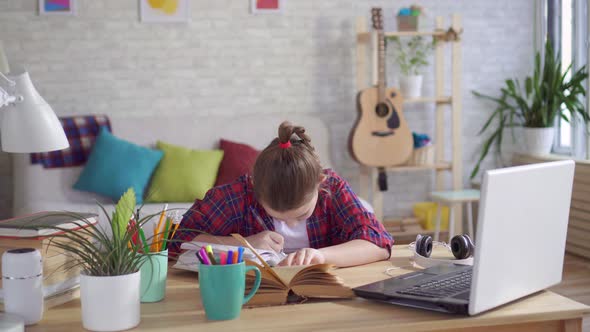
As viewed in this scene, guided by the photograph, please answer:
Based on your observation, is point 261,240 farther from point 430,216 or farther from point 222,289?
point 430,216

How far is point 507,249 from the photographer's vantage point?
1290 mm

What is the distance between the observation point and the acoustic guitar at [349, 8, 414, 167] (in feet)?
14.8

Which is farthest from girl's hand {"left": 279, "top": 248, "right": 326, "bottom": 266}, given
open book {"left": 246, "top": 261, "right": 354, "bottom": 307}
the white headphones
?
the white headphones

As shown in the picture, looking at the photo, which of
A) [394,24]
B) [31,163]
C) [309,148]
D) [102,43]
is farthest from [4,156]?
[309,148]

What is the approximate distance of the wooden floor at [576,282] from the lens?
3474 mm

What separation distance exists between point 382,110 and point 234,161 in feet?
3.39

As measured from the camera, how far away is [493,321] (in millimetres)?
1313

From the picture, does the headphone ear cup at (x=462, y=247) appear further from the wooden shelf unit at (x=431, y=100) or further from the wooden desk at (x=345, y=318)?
the wooden shelf unit at (x=431, y=100)

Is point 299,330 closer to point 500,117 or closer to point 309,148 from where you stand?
point 309,148

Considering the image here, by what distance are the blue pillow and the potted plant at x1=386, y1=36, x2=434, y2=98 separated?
1774 millimetres

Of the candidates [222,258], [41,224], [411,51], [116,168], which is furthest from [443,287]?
[411,51]

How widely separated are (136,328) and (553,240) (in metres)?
0.85

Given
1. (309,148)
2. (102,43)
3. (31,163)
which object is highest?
(102,43)

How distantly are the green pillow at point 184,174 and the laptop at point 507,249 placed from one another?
2715 millimetres
